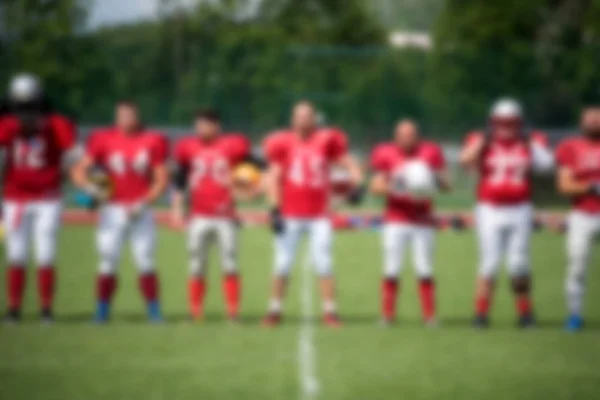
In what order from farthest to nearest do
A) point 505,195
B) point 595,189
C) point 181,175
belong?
point 181,175 → point 505,195 → point 595,189

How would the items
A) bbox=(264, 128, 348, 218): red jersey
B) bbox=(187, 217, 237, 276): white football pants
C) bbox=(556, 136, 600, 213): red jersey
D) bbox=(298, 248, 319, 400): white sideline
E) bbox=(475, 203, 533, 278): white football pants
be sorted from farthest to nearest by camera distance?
bbox=(187, 217, 237, 276): white football pants < bbox=(264, 128, 348, 218): red jersey < bbox=(475, 203, 533, 278): white football pants < bbox=(556, 136, 600, 213): red jersey < bbox=(298, 248, 319, 400): white sideline

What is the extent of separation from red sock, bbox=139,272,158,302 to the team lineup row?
0.01 meters

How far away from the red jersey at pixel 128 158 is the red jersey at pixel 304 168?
113 centimetres

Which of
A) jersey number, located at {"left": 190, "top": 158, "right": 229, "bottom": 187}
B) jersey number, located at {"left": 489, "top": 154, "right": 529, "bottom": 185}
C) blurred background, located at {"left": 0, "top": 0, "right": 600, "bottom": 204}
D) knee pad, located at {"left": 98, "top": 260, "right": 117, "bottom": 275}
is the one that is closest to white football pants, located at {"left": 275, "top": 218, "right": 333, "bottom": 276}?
jersey number, located at {"left": 190, "top": 158, "right": 229, "bottom": 187}

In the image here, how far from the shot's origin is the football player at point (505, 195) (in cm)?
1268

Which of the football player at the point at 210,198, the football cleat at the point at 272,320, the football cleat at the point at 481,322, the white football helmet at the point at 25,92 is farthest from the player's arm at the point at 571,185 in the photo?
the white football helmet at the point at 25,92

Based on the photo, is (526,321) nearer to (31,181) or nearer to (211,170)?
(211,170)

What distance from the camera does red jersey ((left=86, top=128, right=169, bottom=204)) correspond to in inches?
502

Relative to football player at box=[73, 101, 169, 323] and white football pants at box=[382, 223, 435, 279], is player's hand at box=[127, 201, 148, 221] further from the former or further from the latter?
white football pants at box=[382, 223, 435, 279]

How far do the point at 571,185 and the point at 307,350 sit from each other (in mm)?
3306

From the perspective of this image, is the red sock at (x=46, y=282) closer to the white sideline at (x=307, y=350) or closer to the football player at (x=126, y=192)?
the football player at (x=126, y=192)

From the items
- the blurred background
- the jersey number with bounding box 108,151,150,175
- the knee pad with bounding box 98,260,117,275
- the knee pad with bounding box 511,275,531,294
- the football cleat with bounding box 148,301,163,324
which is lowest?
the football cleat with bounding box 148,301,163,324

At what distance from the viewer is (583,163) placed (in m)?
12.8

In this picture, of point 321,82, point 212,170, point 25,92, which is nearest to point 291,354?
point 212,170
